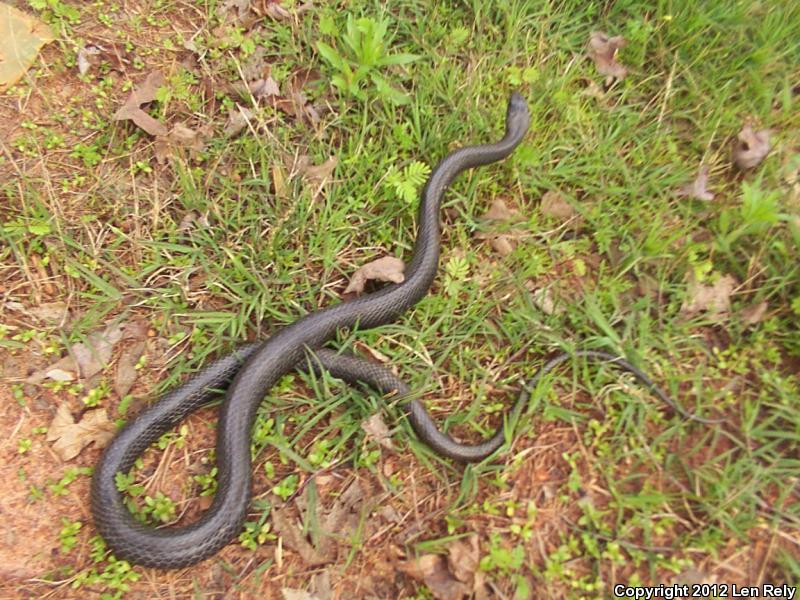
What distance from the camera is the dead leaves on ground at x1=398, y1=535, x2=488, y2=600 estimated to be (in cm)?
298

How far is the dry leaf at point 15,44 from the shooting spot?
4.11 metres

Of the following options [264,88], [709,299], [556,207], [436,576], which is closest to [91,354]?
[264,88]

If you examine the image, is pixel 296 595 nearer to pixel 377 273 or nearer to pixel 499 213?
pixel 377 273

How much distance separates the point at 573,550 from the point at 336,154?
3.11m

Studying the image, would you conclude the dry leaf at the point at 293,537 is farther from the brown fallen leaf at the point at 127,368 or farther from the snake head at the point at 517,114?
the snake head at the point at 517,114

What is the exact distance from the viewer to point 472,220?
4109 mm

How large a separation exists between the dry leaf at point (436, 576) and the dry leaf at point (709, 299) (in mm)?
2301

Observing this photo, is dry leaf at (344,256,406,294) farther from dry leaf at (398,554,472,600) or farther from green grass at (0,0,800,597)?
dry leaf at (398,554,472,600)

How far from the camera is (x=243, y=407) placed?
3.39 metres

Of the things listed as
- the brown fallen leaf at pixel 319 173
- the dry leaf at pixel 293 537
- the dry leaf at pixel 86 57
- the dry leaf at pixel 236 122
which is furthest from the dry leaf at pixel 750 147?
the dry leaf at pixel 86 57

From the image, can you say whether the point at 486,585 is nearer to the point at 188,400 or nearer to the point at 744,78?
the point at 188,400

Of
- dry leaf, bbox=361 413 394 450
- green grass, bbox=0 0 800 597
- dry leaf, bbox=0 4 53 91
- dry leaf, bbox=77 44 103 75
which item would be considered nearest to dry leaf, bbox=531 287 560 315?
green grass, bbox=0 0 800 597

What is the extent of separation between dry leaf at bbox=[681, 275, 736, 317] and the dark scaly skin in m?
1.65

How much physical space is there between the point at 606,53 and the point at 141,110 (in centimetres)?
373
